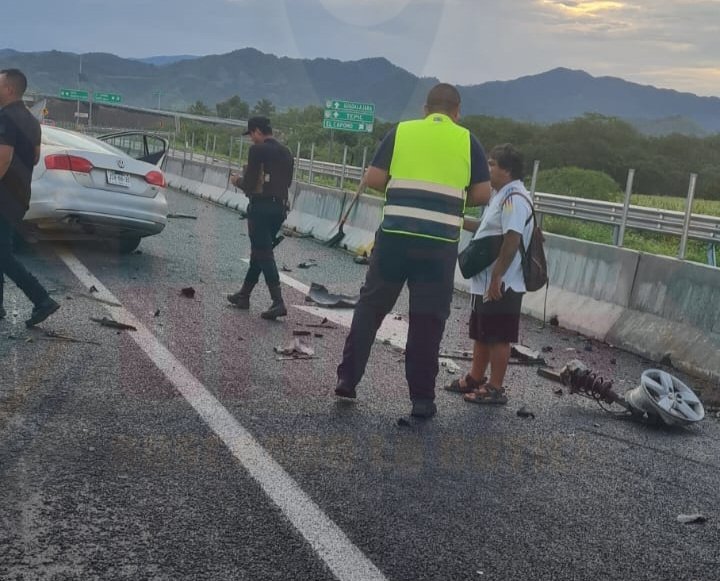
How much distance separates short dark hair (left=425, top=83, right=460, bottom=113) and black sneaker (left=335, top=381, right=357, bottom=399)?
186 centimetres

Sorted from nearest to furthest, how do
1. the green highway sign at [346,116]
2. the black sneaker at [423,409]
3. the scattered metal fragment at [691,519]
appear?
the scattered metal fragment at [691,519], the black sneaker at [423,409], the green highway sign at [346,116]

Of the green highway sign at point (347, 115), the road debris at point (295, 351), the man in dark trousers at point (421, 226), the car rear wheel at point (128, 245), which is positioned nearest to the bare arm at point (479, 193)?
the man in dark trousers at point (421, 226)

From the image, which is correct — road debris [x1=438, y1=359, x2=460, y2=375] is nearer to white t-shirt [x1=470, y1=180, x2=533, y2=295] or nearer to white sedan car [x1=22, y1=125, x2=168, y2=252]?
white t-shirt [x1=470, y1=180, x2=533, y2=295]

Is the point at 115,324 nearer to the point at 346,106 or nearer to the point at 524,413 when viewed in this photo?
the point at 524,413

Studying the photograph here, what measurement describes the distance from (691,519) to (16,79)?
602 centimetres

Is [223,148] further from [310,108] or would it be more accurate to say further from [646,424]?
[646,424]

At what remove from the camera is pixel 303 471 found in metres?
4.91

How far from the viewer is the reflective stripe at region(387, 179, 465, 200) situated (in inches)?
247

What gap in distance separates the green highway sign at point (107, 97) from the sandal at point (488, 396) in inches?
4412

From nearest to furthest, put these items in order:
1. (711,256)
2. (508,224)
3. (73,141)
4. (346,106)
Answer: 1. (508,224)
2. (73,141)
3. (711,256)
4. (346,106)

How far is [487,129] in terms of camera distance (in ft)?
252

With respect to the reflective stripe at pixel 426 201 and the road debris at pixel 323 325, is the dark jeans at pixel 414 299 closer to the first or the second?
the reflective stripe at pixel 426 201

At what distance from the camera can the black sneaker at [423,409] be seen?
6270mm

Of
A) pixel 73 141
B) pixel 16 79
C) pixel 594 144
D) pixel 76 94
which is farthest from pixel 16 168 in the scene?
pixel 76 94
